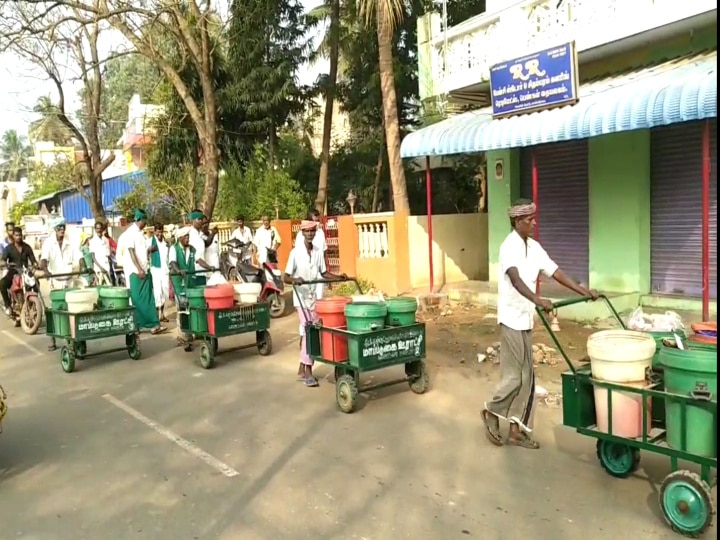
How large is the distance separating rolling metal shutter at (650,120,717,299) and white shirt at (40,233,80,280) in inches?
375

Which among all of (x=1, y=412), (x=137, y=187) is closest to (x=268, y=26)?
(x=137, y=187)

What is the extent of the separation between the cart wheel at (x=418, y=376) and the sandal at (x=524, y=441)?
165 centimetres

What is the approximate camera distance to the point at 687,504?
3.78 metres

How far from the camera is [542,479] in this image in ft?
15.5

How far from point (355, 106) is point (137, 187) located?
8.42 metres

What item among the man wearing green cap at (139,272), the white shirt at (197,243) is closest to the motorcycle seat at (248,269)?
the white shirt at (197,243)

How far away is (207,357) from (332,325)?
239cm

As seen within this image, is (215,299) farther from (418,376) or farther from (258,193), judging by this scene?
(258,193)

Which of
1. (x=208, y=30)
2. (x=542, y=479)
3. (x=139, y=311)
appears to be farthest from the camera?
(x=208, y=30)

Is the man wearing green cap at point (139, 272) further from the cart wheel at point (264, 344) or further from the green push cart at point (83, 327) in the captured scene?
the cart wheel at point (264, 344)

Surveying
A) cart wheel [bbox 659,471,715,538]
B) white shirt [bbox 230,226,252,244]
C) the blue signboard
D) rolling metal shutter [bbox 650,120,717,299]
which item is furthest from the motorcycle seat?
cart wheel [bbox 659,471,715,538]

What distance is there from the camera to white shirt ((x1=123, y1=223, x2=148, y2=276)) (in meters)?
10.4

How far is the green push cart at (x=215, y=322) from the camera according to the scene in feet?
27.6

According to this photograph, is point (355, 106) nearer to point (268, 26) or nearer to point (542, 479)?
point (268, 26)
